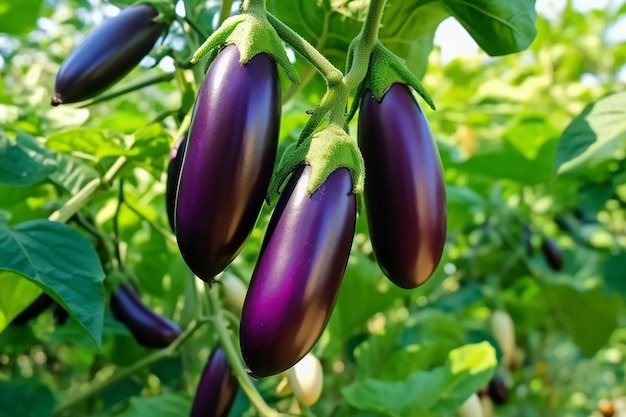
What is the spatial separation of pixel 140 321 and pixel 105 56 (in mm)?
306

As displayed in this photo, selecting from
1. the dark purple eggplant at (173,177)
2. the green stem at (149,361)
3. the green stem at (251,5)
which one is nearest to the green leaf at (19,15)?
the green stem at (149,361)

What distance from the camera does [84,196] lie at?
2.62ft

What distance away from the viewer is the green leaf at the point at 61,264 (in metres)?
0.61

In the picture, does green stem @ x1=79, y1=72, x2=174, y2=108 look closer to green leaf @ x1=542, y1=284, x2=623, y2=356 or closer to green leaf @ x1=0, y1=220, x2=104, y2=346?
green leaf @ x1=0, y1=220, x2=104, y2=346

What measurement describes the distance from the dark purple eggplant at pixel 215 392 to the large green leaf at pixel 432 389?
0.50ft

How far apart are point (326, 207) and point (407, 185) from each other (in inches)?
2.6

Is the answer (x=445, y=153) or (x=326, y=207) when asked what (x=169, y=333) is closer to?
(x=326, y=207)

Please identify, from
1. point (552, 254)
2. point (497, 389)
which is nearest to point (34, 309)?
point (497, 389)

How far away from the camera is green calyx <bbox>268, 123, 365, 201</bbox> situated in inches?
18.2

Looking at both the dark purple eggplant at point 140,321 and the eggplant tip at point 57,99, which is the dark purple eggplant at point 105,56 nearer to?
the eggplant tip at point 57,99

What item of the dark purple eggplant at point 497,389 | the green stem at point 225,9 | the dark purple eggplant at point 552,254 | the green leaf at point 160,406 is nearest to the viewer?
the green stem at point 225,9

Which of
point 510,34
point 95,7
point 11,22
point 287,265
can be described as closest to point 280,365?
point 287,265

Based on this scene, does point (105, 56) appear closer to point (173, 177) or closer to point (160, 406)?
point (173, 177)

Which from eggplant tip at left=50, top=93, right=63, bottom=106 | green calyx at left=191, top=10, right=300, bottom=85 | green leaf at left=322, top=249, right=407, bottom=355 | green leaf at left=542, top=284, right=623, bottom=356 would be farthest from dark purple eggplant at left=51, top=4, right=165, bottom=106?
green leaf at left=542, top=284, right=623, bottom=356
